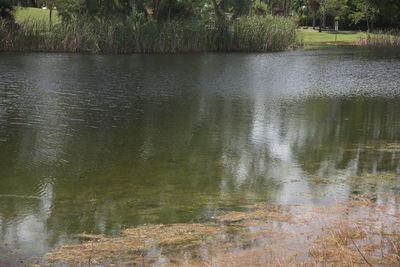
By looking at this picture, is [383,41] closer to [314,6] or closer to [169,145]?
[314,6]

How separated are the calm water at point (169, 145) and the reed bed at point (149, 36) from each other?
33.1ft

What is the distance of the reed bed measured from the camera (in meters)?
29.6

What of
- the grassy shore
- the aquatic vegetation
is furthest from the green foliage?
the aquatic vegetation

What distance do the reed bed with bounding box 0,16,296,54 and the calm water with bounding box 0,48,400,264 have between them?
1007 cm

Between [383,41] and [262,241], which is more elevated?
[383,41]

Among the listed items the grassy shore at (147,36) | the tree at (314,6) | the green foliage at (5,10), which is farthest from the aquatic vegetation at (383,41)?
the green foliage at (5,10)

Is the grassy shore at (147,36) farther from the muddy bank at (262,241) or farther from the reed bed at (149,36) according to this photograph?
the muddy bank at (262,241)

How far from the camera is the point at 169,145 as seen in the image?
9461 mm

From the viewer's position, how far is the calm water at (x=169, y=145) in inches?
237

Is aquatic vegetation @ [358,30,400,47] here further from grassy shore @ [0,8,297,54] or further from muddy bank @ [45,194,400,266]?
muddy bank @ [45,194,400,266]

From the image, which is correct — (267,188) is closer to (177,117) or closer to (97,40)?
(177,117)

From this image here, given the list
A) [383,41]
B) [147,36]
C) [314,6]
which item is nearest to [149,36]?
[147,36]

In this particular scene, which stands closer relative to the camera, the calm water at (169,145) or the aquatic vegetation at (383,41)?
the calm water at (169,145)

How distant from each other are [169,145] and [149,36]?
74.8 ft
